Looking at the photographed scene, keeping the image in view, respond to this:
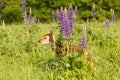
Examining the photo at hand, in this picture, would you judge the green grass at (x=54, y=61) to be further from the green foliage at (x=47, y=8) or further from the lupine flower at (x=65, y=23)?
the green foliage at (x=47, y=8)

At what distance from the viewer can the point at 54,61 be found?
6.49 meters

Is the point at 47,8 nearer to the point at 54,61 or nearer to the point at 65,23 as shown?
the point at 54,61

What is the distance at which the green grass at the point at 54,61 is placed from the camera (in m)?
6.17

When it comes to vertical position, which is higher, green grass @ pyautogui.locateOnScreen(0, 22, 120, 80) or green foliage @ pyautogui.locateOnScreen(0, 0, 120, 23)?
green grass @ pyautogui.locateOnScreen(0, 22, 120, 80)

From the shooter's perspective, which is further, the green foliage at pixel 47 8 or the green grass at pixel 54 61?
the green foliage at pixel 47 8

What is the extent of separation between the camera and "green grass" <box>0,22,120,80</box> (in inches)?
243

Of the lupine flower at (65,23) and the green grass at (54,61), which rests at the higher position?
the lupine flower at (65,23)

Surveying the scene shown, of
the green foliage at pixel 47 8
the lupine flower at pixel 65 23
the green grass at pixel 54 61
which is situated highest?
the lupine flower at pixel 65 23

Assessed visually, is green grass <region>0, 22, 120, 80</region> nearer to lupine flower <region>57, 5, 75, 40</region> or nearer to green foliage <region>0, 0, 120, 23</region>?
lupine flower <region>57, 5, 75, 40</region>

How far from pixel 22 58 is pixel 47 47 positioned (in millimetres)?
876

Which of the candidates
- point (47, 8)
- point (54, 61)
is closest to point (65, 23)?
point (54, 61)

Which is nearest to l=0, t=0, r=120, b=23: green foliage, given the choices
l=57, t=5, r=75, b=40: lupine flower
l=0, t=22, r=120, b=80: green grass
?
l=0, t=22, r=120, b=80: green grass

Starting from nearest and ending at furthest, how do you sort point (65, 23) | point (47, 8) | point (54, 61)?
1. point (65, 23)
2. point (54, 61)
3. point (47, 8)

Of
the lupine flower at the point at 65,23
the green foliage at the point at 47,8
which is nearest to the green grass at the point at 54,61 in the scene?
the lupine flower at the point at 65,23
